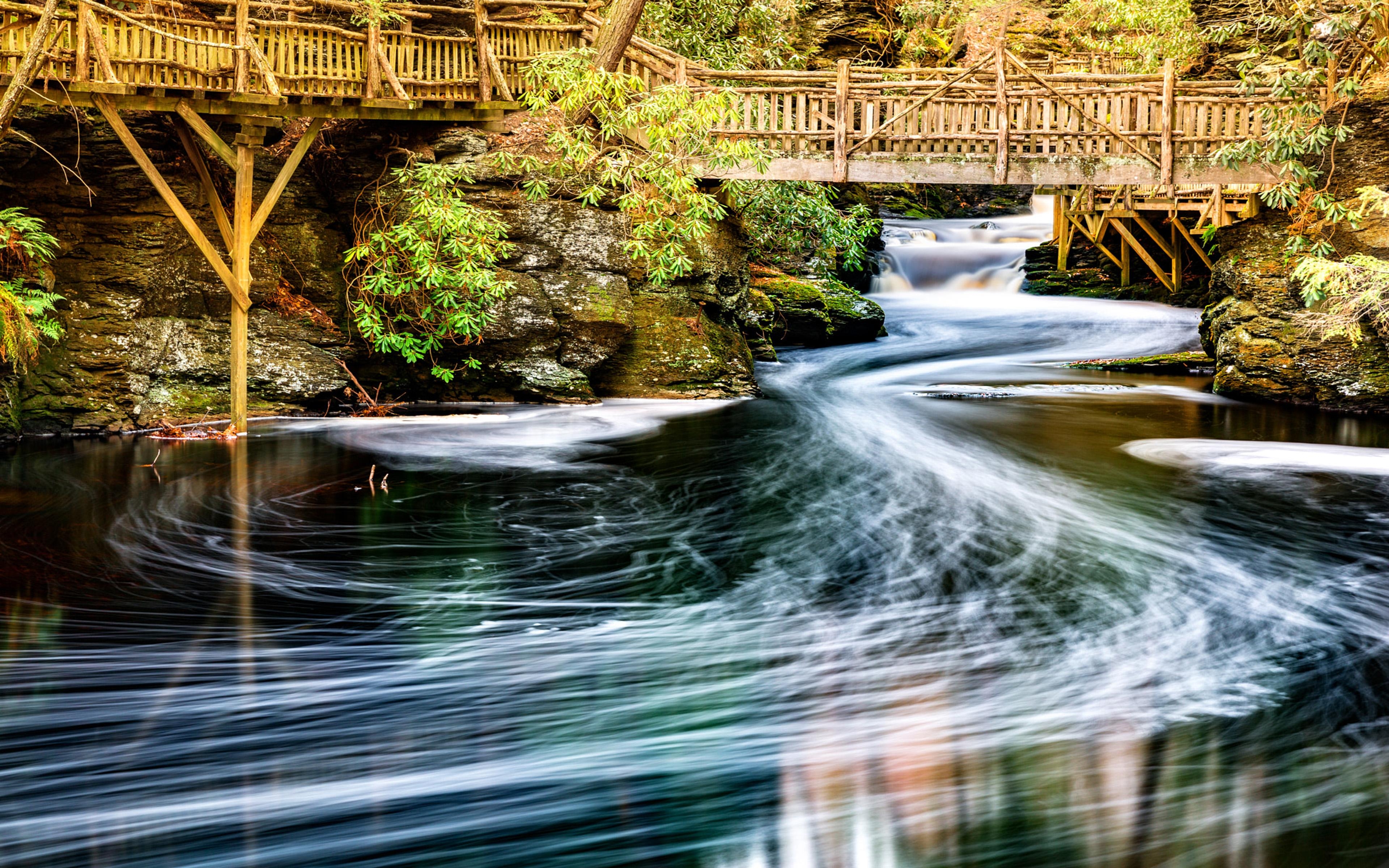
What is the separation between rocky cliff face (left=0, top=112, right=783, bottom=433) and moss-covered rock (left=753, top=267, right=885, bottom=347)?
4.40 metres

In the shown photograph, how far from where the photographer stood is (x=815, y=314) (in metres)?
19.6

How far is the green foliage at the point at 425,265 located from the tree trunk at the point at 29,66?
398 centimetres

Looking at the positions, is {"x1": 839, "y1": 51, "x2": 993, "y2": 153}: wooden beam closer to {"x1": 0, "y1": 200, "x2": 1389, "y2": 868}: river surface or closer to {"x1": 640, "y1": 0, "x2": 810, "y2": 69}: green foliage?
{"x1": 640, "y1": 0, "x2": 810, "y2": 69}: green foliage

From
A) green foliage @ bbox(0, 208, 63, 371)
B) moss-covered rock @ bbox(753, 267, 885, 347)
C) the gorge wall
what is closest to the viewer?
green foliage @ bbox(0, 208, 63, 371)

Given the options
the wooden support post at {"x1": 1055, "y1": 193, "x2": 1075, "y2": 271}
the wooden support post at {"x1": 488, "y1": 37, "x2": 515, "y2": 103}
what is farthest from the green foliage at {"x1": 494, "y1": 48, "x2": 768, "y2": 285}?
the wooden support post at {"x1": 1055, "y1": 193, "x2": 1075, "y2": 271}

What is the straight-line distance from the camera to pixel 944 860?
3.49 meters

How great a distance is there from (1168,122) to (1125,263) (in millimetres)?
12165

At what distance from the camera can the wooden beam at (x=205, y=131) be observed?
10.1 m

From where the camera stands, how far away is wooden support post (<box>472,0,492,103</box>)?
11.7 meters

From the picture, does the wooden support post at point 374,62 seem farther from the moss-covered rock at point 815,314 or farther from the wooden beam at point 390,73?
the moss-covered rock at point 815,314

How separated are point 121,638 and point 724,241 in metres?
11.1

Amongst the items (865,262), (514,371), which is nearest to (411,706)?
(514,371)

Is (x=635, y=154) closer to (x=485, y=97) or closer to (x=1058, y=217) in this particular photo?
(x=485, y=97)

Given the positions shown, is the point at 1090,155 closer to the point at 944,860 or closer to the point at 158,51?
the point at 158,51
